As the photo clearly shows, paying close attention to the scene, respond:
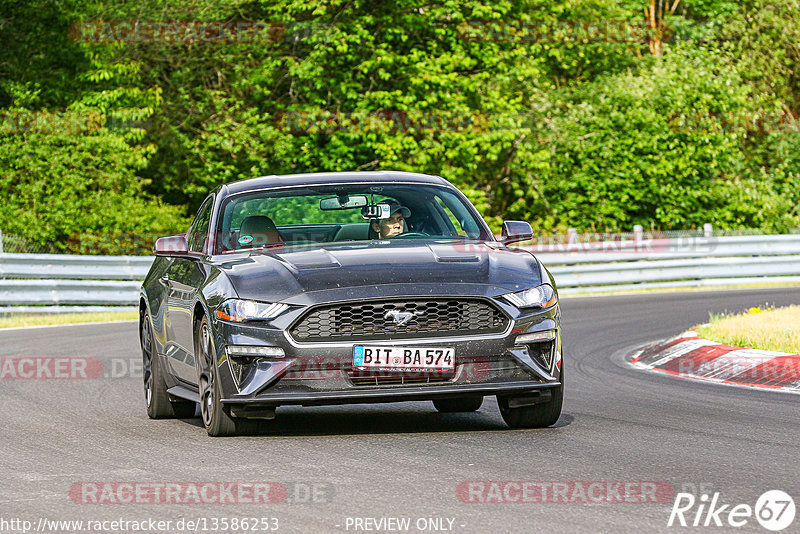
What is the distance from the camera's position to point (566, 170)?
1547 inches

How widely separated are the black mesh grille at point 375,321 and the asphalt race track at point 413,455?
0.61 m

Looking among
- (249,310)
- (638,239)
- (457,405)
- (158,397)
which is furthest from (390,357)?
(638,239)

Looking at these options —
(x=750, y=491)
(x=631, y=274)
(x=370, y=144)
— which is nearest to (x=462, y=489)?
(x=750, y=491)

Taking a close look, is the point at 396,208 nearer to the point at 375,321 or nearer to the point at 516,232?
the point at 516,232

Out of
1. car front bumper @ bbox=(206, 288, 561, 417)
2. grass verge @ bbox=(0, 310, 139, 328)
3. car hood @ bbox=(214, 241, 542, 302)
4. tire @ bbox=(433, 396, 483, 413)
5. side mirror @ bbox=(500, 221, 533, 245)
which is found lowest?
grass verge @ bbox=(0, 310, 139, 328)

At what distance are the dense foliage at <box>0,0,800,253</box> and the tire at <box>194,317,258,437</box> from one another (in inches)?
876

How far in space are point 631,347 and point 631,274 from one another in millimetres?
12092

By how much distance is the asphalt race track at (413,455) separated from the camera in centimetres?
600

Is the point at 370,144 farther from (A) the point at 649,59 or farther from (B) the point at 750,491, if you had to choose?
(B) the point at 750,491

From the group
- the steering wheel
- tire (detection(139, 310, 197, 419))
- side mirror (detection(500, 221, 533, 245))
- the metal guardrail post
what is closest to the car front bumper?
side mirror (detection(500, 221, 533, 245))

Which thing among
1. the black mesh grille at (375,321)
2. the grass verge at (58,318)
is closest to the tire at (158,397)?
the black mesh grille at (375,321)

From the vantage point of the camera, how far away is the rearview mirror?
377 inches

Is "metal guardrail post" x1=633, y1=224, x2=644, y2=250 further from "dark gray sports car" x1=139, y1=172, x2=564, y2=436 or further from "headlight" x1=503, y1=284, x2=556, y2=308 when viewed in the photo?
"headlight" x1=503, y1=284, x2=556, y2=308

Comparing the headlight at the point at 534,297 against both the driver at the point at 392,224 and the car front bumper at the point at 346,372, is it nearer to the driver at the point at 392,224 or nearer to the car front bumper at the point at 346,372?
the car front bumper at the point at 346,372
